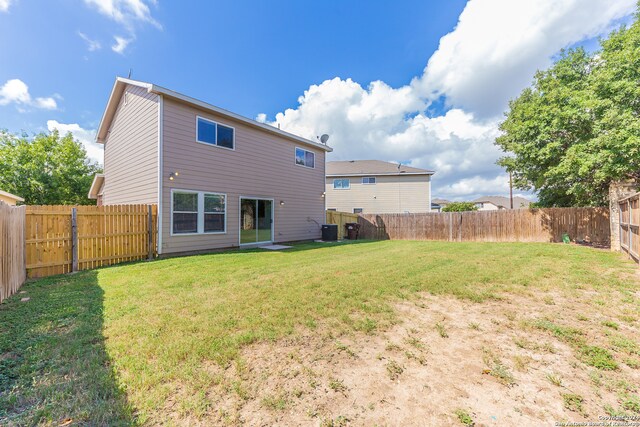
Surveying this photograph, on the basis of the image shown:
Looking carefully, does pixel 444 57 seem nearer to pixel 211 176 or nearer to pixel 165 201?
pixel 211 176

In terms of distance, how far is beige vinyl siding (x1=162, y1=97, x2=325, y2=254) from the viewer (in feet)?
28.6

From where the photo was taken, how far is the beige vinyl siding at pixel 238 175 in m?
8.72

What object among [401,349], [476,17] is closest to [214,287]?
[401,349]

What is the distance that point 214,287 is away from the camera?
489 cm

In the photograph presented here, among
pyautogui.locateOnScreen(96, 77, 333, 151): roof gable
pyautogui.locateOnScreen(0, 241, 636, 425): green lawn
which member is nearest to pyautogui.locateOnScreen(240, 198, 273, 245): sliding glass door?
pyautogui.locateOnScreen(96, 77, 333, 151): roof gable

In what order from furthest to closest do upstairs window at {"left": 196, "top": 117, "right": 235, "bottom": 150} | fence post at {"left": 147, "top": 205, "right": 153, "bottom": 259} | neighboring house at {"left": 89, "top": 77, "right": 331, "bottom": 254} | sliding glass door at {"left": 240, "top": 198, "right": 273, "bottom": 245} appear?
1. sliding glass door at {"left": 240, "top": 198, "right": 273, "bottom": 245}
2. upstairs window at {"left": 196, "top": 117, "right": 235, "bottom": 150}
3. neighboring house at {"left": 89, "top": 77, "right": 331, "bottom": 254}
4. fence post at {"left": 147, "top": 205, "right": 153, "bottom": 259}

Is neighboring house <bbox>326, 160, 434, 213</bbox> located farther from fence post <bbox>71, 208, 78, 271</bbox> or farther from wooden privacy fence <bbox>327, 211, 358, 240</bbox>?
fence post <bbox>71, 208, 78, 271</bbox>

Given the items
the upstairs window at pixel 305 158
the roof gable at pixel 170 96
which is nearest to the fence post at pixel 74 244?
the roof gable at pixel 170 96

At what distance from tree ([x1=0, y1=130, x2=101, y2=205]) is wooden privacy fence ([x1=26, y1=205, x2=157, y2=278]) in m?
18.9

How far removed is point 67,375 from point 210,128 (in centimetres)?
896

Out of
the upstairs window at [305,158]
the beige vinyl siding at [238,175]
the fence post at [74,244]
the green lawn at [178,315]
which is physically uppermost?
the upstairs window at [305,158]

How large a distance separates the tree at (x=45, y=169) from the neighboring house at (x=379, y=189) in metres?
21.3

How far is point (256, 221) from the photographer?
11.3 metres

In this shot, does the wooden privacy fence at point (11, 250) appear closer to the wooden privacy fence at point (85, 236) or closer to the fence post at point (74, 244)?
the wooden privacy fence at point (85, 236)
